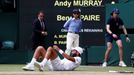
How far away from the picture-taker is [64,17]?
1917 cm

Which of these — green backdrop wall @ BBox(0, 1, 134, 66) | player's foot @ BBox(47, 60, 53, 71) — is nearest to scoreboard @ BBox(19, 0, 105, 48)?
green backdrop wall @ BBox(0, 1, 134, 66)

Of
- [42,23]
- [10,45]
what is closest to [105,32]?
[42,23]

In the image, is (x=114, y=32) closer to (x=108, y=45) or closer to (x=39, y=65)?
(x=108, y=45)

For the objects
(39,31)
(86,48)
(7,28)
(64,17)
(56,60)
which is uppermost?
(64,17)

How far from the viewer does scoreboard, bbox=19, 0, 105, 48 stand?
19.1 metres

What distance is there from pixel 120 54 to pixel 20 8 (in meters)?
3.94

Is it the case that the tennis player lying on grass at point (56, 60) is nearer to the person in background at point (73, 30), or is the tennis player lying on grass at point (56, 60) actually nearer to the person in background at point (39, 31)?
the person in background at point (73, 30)

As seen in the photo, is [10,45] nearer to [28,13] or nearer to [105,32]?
[28,13]

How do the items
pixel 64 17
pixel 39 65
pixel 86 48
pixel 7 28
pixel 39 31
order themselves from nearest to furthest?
pixel 39 65 < pixel 39 31 < pixel 86 48 < pixel 64 17 < pixel 7 28

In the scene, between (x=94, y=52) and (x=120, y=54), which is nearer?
(x=120, y=54)

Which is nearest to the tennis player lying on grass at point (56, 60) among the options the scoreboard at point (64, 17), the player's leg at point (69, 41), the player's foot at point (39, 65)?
the player's foot at point (39, 65)

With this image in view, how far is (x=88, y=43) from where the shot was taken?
63.1 ft

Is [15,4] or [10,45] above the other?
[15,4]

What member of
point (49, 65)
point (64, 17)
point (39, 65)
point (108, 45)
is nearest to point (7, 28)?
point (64, 17)
